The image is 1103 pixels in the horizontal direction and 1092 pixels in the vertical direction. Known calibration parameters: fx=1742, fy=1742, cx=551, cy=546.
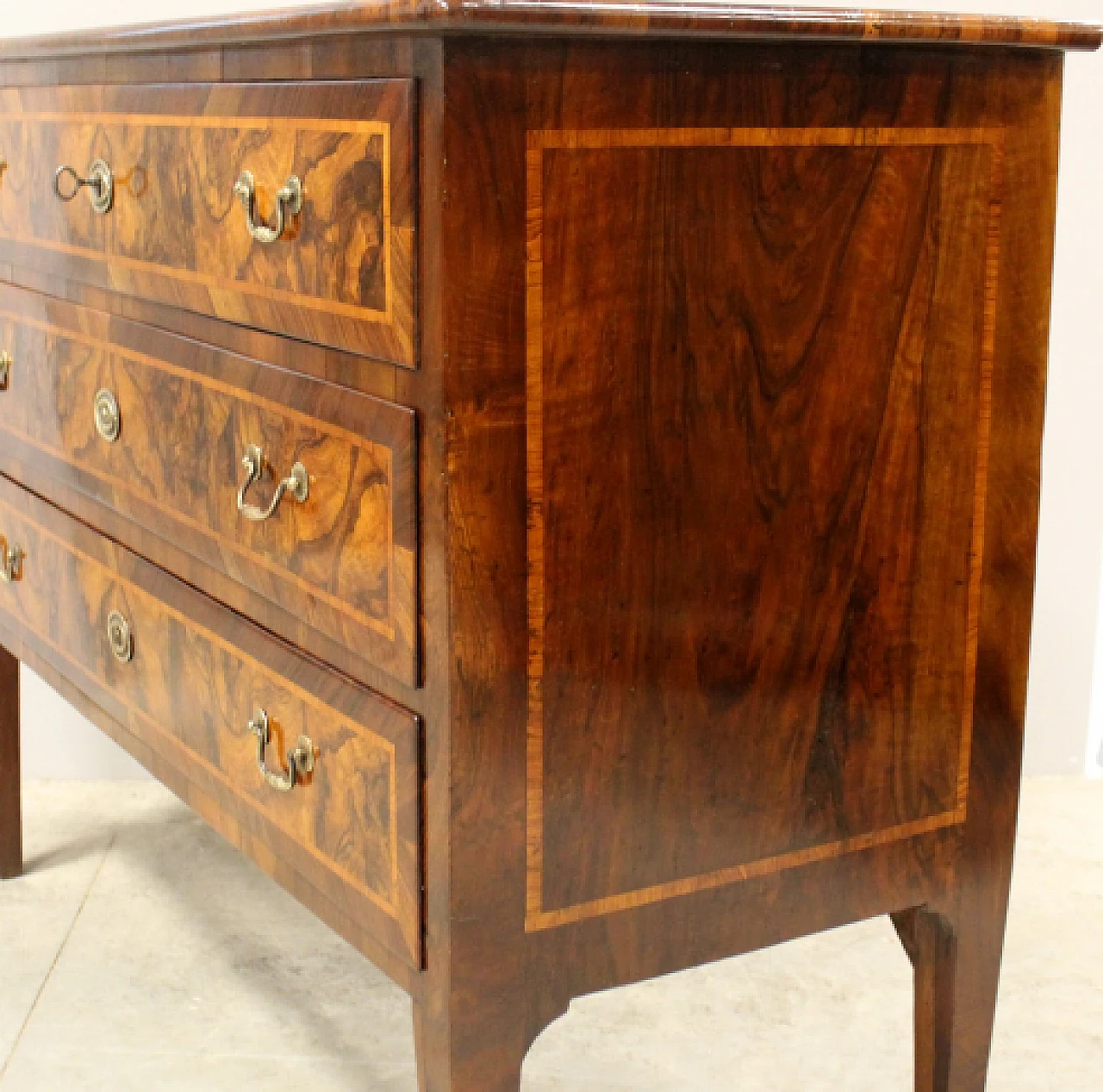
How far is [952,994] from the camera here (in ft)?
5.23

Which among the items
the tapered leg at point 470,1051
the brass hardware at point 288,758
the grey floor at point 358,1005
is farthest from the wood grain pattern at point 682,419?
the grey floor at point 358,1005

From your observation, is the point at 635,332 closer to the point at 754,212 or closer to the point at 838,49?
the point at 754,212

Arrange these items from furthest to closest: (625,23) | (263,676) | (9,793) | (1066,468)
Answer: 1. (1066,468)
2. (9,793)
3. (263,676)
4. (625,23)

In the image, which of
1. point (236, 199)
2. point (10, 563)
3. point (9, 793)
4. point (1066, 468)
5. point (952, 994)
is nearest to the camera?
point (236, 199)

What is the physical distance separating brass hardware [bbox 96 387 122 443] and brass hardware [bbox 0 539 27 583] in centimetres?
33

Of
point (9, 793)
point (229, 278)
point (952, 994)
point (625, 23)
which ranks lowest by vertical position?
point (9, 793)

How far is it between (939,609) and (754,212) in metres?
0.39

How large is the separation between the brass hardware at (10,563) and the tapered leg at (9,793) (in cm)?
38

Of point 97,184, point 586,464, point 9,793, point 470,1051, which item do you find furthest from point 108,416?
point 9,793

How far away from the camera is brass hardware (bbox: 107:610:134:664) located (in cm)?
171

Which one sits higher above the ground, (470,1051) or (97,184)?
(97,184)

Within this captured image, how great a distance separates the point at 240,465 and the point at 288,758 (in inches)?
9.8

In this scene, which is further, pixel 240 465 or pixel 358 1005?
pixel 358 1005

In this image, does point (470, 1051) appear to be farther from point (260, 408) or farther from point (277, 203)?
point (277, 203)
